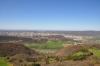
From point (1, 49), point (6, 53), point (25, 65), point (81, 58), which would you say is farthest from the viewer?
point (1, 49)

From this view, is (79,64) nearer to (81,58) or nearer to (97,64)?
(97,64)

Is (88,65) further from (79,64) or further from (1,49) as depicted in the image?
(1,49)

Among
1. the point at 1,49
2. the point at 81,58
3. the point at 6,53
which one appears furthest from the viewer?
the point at 1,49

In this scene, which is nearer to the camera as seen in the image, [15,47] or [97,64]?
[97,64]

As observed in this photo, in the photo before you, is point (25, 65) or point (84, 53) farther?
point (84, 53)

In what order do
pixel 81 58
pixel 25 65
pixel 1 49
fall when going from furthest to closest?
pixel 1 49
pixel 81 58
pixel 25 65

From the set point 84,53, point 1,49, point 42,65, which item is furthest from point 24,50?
point 42,65

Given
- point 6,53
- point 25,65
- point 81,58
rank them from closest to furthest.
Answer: point 25,65 → point 81,58 → point 6,53

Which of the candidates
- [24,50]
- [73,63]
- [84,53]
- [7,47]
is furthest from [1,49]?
[73,63]
